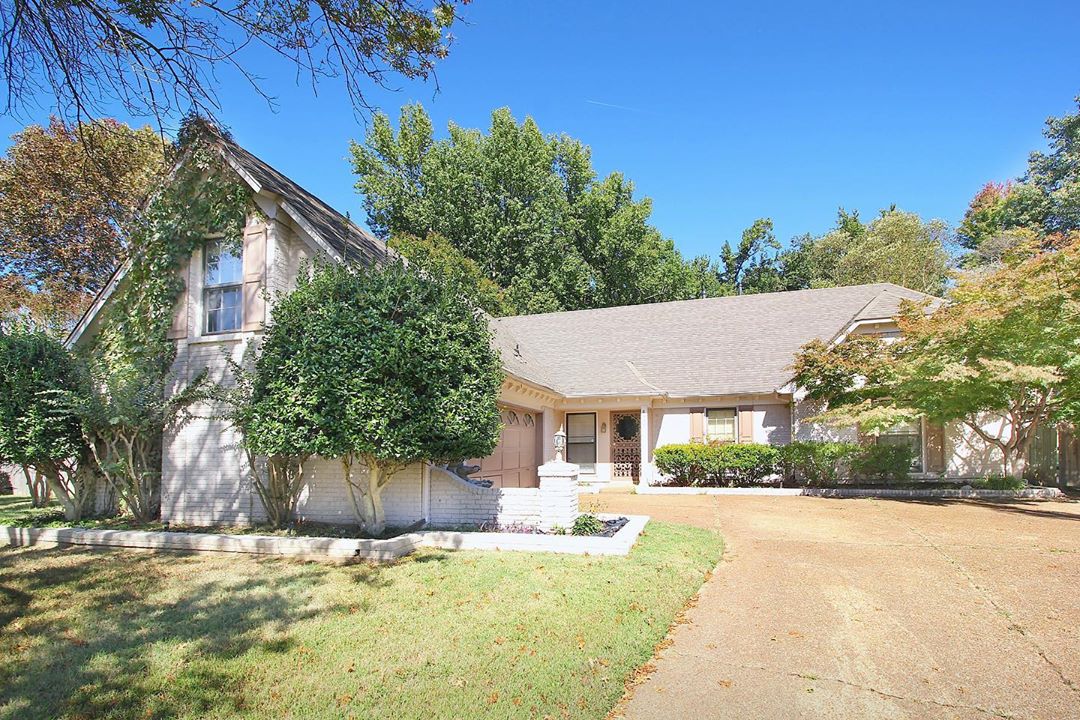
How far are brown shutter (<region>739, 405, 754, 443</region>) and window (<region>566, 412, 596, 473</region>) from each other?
4.21 meters

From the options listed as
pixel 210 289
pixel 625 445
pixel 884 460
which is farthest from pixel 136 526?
pixel 884 460

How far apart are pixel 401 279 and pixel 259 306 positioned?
322cm

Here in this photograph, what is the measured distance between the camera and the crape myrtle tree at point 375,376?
26.9ft

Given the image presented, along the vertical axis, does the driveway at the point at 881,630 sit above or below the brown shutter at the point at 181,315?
below

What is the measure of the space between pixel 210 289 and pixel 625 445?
39.3 feet

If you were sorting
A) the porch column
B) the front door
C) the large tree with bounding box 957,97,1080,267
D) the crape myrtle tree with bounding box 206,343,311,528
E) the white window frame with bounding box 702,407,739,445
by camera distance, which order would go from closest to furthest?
the crape myrtle tree with bounding box 206,343,311,528
the porch column
the white window frame with bounding box 702,407,739,445
the front door
the large tree with bounding box 957,97,1080,267

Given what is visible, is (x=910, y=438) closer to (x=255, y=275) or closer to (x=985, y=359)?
(x=985, y=359)

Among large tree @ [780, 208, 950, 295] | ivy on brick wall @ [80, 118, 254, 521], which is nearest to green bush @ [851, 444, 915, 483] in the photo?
ivy on brick wall @ [80, 118, 254, 521]

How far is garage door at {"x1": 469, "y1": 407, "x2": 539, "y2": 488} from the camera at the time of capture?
45.6 feet

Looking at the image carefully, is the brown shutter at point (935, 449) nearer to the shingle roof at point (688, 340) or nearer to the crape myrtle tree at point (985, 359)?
Result: the crape myrtle tree at point (985, 359)

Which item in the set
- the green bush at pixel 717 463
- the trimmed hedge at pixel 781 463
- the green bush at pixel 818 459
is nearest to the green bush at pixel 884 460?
the trimmed hedge at pixel 781 463

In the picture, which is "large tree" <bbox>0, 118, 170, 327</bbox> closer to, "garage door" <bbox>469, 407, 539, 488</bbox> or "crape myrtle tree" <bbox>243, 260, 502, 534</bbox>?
"crape myrtle tree" <bbox>243, 260, 502, 534</bbox>

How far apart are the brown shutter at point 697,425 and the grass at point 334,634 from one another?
10.5 meters

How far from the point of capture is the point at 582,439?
1906cm
